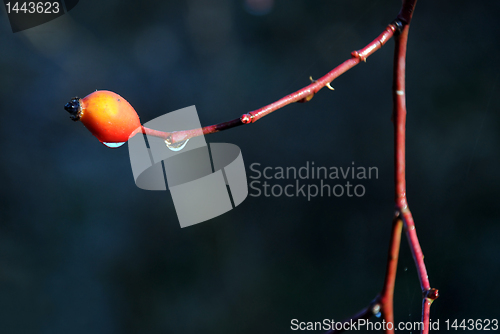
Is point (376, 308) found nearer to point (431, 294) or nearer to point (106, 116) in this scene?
point (431, 294)

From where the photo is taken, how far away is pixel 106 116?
0.19 meters

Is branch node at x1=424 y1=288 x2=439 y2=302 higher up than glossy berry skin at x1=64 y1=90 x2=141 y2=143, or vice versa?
glossy berry skin at x1=64 y1=90 x2=141 y2=143

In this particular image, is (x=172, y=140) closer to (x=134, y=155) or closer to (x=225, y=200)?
(x=134, y=155)

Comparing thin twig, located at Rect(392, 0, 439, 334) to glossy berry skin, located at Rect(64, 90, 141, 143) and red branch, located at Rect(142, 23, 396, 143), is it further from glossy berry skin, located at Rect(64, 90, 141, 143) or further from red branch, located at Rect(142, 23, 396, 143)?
glossy berry skin, located at Rect(64, 90, 141, 143)

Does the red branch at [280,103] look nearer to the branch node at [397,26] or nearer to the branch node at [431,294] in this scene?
the branch node at [397,26]

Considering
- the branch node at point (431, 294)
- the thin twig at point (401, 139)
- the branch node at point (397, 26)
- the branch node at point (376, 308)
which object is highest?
the branch node at point (397, 26)

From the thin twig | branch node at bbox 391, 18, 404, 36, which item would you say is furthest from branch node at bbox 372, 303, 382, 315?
branch node at bbox 391, 18, 404, 36

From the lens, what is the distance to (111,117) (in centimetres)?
19

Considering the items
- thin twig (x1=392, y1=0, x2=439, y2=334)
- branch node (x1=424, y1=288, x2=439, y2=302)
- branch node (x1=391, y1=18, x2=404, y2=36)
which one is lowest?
branch node (x1=424, y1=288, x2=439, y2=302)

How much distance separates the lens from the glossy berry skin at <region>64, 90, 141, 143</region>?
7.4 inches

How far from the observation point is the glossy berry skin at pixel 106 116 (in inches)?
7.4

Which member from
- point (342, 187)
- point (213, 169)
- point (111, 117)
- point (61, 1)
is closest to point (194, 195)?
point (213, 169)

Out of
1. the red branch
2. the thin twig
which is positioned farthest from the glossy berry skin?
the thin twig

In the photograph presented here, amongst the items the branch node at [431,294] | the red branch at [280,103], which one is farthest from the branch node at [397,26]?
the branch node at [431,294]
